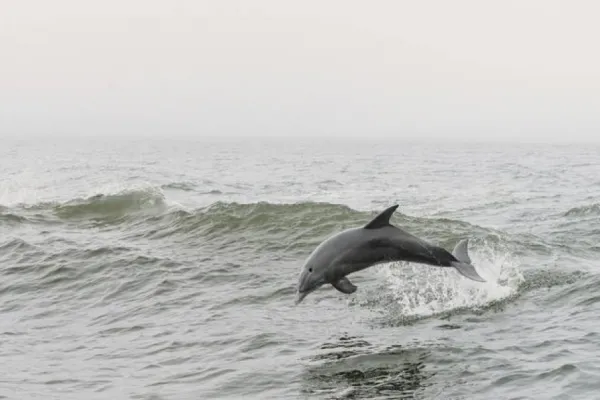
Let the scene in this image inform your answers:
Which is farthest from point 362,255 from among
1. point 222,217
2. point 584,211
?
point 584,211

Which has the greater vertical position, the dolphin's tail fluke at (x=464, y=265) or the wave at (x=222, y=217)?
the dolphin's tail fluke at (x=464, y=265)

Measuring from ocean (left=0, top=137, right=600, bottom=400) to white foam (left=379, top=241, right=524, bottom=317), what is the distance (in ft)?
0.16

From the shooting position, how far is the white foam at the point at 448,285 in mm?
10844

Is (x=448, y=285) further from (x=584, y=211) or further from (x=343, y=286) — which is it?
(x=584, y=211)

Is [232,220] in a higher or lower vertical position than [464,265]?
lower

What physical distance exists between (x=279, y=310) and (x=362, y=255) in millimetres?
2332

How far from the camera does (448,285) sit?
11766 millimetres

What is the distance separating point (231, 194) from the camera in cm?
2870

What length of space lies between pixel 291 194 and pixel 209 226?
980cm

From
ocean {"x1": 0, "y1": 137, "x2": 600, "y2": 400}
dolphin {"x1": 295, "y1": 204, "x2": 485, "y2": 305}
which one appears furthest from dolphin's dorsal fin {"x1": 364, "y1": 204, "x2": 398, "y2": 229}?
ocean {"x1": 0, "y1": 137, "x2": 600, "y2": 400}

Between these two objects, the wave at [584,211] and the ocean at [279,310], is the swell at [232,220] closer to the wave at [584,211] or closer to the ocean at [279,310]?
the ocean at [279,310]

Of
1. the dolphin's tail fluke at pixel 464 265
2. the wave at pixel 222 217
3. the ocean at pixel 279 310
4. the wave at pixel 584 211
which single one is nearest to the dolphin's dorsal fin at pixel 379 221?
the dolphin's tail fluke at pixel 464 265

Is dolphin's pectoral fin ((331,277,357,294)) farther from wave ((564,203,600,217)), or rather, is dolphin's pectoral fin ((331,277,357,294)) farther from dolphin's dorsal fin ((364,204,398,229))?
wave ((564,203,600,217))

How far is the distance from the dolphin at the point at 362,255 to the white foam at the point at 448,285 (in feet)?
3.84
